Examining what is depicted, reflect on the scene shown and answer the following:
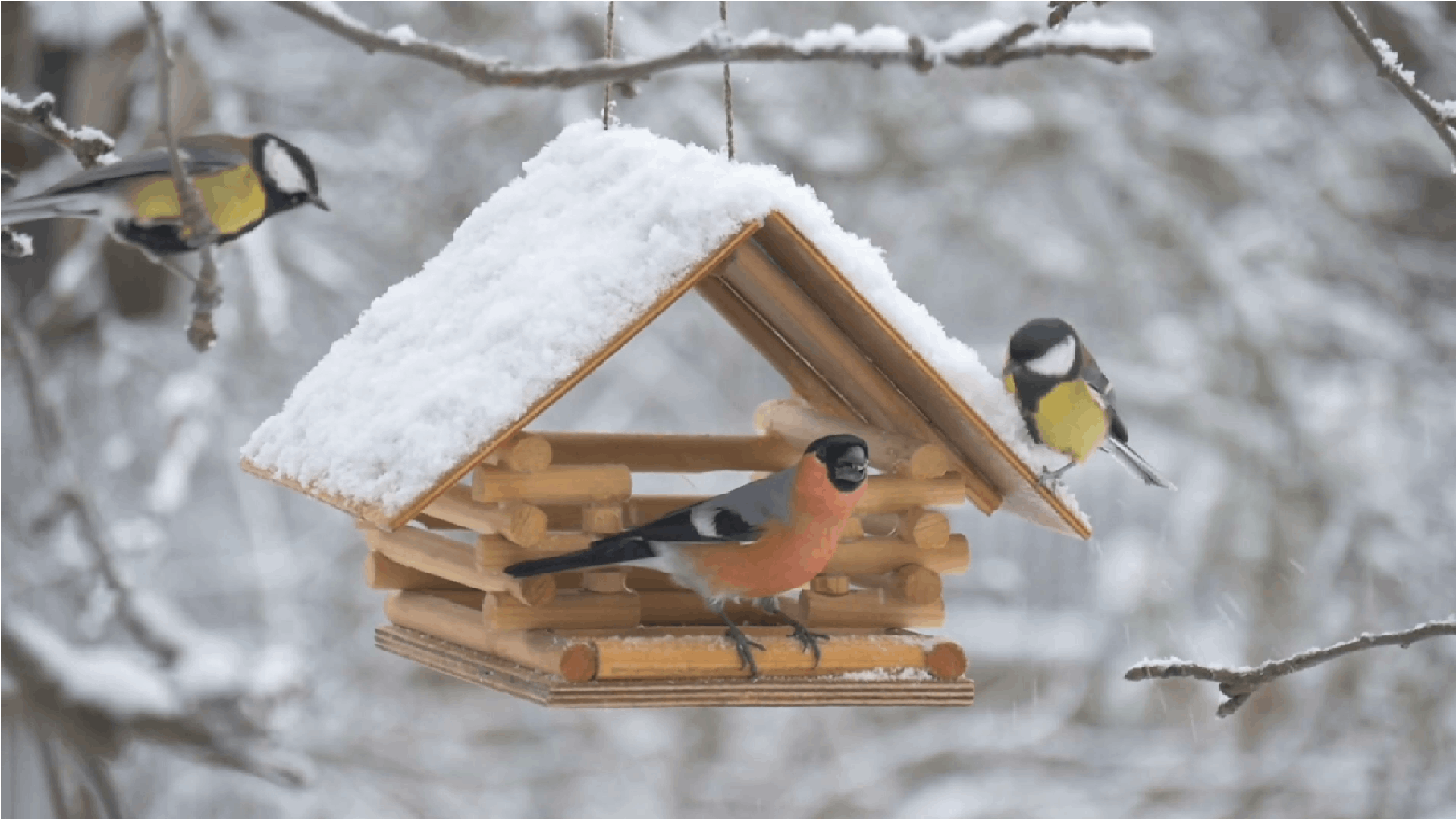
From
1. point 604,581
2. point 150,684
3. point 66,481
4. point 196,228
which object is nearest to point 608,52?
point 604,581

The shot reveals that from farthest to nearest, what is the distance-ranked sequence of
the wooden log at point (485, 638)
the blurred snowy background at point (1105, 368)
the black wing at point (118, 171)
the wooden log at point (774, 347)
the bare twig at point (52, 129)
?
the blurred snowy background at point (1105, 368)
the wooden log at point (774, 347)
the wooden log at point (485, 638)
the black wing at point (118, 171)
the bare twig at point (52, 129)

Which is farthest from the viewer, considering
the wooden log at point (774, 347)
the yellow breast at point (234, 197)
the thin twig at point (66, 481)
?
the thin twig at point (66, 481)

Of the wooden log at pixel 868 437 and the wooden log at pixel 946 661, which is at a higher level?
the wooden log at pixel 868 437

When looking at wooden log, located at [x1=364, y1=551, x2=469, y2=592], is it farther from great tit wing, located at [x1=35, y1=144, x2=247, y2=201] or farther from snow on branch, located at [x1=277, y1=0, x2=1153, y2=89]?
snow on branch, located at [x1=277, y1=0, x2=1153, y2=89]

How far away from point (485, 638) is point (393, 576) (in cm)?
51

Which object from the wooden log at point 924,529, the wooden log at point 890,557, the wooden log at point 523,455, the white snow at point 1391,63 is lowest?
the wooden log at point 890,557

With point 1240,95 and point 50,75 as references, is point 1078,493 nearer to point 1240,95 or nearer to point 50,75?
point 1240,95

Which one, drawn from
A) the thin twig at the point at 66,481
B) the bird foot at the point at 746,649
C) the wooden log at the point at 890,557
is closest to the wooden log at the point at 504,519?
the bird foot at the point at 746,649

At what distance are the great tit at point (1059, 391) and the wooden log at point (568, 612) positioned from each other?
0.80m

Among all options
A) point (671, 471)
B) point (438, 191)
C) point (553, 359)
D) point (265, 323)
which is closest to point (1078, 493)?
point (438, 191)

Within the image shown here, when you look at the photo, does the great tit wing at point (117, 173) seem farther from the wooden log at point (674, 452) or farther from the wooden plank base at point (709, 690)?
the wooden log at point (674, 452)

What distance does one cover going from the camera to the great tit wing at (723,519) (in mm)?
2822

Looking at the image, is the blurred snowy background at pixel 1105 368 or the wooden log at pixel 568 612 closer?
the wooden log at pixel 568 612

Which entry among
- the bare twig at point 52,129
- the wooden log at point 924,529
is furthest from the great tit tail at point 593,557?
the bare twig at point 52,129
